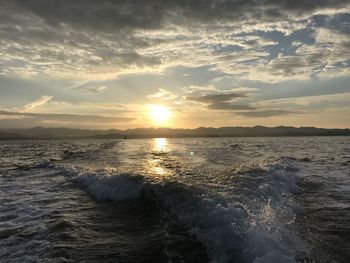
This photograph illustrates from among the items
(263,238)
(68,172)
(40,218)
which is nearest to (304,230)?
(263,238)

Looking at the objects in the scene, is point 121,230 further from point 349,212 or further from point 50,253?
point 349,212

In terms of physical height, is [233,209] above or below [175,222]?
above

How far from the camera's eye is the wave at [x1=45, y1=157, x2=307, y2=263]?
749cm

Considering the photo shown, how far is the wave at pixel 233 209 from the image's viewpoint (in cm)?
749

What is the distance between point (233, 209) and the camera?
31.7 feet

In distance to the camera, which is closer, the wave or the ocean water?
the wave

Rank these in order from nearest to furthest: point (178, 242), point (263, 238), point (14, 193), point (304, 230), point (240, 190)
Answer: point (263, 238) → point (178, 242) → point (304, 230) → point (240, 190) → point (14, 193)

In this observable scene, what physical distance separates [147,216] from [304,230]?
4718 millimetres

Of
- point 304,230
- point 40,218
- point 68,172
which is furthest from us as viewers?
point 68,172

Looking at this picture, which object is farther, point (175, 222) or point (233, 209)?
point (175, 222)

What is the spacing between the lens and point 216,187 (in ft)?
45.3

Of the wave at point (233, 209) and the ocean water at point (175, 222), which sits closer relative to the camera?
the wave at point (233, 209)

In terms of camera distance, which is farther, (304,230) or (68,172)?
(68,172)

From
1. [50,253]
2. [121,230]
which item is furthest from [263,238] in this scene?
[50,253]
